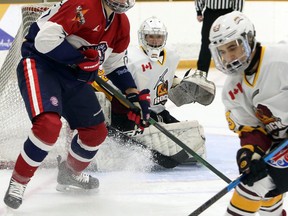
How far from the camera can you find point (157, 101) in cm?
400

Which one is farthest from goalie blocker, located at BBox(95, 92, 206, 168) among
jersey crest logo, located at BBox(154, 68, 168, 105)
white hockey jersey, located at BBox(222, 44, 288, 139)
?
white hockey jersey, located at BBox(222, 44, 288, 139)

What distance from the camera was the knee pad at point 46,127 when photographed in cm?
287

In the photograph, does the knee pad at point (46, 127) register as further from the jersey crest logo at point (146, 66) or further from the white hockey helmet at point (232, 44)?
the jersey crest logo at point (146, 66)

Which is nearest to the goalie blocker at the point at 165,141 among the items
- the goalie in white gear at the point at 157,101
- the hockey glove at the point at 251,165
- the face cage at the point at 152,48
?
the goalie in white gear at the point at 157,101

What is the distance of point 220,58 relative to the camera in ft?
8.05

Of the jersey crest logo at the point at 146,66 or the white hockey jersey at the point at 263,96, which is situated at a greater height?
the white hockey jersey at the point at 263,96

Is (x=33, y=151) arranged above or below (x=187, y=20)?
above

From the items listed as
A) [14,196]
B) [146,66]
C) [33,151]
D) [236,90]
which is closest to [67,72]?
[33,151]

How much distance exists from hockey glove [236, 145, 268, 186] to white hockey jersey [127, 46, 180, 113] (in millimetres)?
1530

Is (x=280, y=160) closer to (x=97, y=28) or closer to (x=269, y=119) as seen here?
(x=269, y=119)

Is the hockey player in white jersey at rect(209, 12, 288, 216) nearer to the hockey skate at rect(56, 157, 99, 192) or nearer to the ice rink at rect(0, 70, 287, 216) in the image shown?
the ice rink at rect(0, 70, 287, 216)

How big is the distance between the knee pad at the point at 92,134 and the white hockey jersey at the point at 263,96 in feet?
2.56

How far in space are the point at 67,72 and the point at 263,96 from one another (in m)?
0.96

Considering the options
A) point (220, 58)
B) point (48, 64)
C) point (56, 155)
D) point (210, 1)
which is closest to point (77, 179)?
point (56, 155)
